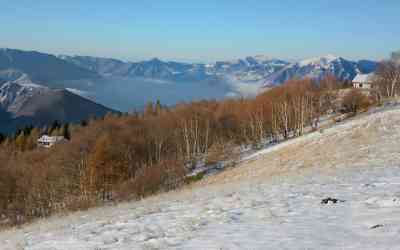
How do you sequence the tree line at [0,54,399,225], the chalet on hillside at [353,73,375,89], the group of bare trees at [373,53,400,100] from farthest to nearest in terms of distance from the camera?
1. the chalet on hillside at [353,73,375,89]
2. the group of bare trees at [373,53,400,100]
3. the tree line at [0,54,399,225]

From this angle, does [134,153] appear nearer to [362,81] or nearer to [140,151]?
[140,151]

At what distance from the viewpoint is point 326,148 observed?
4103 cm

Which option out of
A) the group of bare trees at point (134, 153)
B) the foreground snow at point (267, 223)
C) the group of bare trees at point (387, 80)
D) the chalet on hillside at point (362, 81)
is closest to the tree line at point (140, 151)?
the group of bare trees at point (134, 153)

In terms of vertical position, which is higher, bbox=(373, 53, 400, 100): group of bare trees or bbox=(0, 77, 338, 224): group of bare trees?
bbox=(373, 53, 400, 100): group of bare trees

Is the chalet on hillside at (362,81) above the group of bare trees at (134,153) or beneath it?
above

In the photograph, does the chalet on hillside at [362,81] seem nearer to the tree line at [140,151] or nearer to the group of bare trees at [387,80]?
the tree line at [140,151]

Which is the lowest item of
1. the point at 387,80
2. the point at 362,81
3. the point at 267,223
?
the point at 267,223

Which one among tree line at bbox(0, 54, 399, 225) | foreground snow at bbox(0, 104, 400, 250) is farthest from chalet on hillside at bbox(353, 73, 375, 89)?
foreground snow at bbox(0, 104, 400, 250)

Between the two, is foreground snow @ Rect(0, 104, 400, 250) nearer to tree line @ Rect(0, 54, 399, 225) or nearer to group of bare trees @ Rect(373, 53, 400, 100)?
tree line @ Rect(0, 54, 399, 225)

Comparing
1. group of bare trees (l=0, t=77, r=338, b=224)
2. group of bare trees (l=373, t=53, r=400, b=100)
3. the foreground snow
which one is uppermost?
group of bare trees (l=373, t=53, r=400, b=100)

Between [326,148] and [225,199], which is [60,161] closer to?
[326,148]

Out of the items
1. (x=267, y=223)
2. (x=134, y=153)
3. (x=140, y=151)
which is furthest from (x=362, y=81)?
(x=267, y=223)

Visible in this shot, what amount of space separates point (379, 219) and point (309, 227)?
204 centimetres

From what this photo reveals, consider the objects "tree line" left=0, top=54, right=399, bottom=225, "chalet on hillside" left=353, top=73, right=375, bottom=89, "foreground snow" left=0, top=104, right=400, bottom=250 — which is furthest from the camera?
"chalet on hillside" left=353, top=73, right=375, bottom=89
